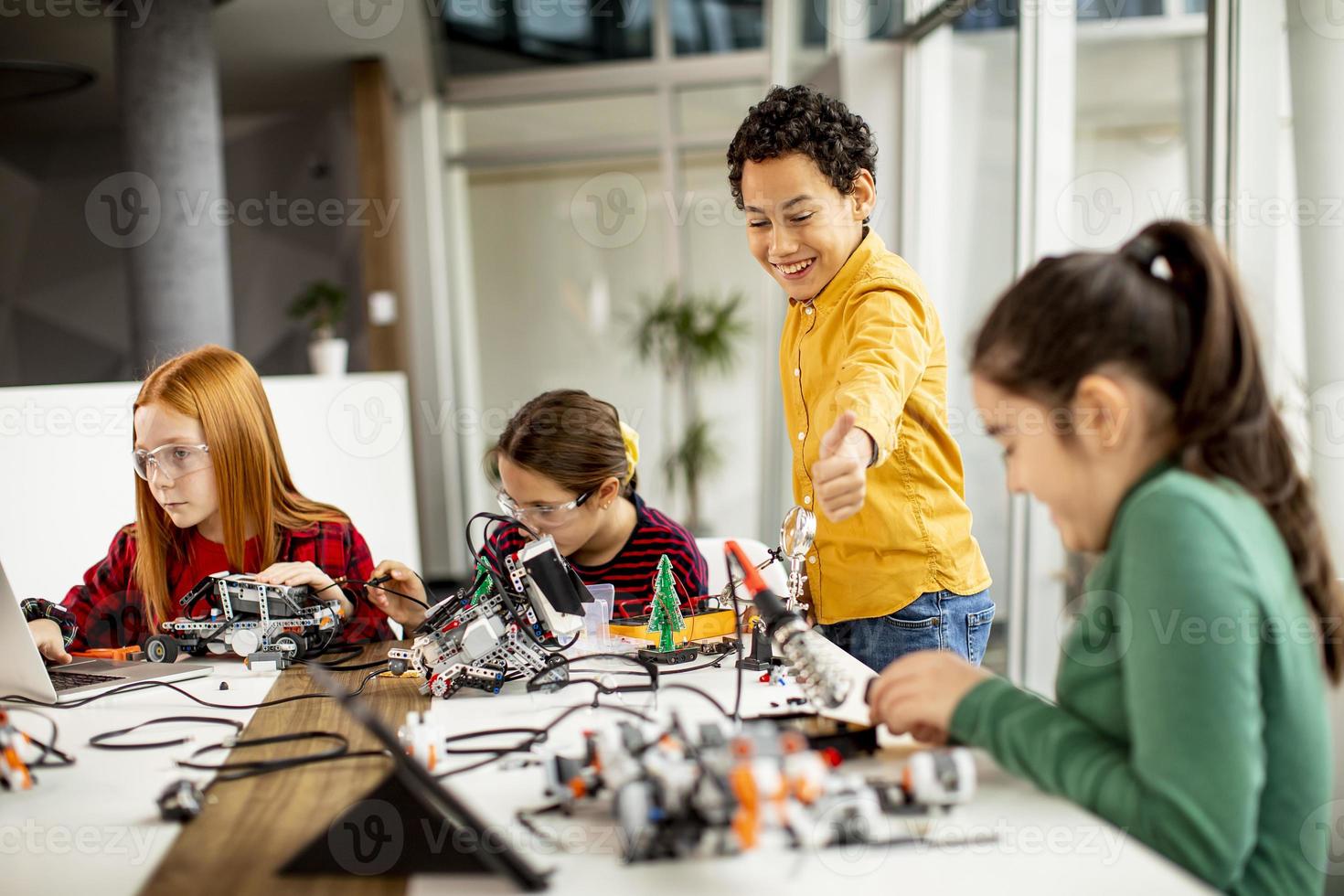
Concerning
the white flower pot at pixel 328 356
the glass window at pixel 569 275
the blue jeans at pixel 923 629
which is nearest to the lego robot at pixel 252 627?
the blue jeans at pixel 923 629

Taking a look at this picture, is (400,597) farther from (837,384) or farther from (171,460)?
(837,384)

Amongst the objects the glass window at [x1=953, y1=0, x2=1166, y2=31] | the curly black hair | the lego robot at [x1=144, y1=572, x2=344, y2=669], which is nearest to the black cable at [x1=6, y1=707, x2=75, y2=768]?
the lego robot at [x1=144, y1=572, x2=344, y2=669]

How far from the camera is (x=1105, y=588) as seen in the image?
107 cm

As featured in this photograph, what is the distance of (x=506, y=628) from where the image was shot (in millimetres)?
1511

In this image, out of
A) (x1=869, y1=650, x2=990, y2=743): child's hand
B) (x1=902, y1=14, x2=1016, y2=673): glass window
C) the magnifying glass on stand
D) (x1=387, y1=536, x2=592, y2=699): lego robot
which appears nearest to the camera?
(x1=869, y1=650, x2=990, y2=743): child's hand

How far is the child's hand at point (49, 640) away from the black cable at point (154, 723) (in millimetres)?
502

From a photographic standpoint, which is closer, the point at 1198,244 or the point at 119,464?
the point at 1198,244

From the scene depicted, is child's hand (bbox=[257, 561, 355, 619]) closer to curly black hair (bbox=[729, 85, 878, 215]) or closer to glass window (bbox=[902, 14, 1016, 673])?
curly black hair (bbox=[729, 85, 878, 215])

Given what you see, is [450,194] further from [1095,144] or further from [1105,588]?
[1105,588]

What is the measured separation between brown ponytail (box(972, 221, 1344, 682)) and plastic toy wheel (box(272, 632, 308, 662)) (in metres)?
1.29

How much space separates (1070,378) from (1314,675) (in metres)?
0.37

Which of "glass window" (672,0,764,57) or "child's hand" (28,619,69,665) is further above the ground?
"glass window" (672,0,764,57)

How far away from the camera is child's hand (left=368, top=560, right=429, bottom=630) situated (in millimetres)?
1902

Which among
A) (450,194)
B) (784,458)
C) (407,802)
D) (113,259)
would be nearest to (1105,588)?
(407,802)
